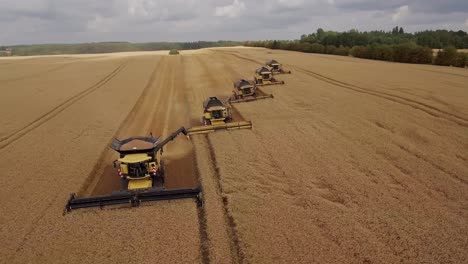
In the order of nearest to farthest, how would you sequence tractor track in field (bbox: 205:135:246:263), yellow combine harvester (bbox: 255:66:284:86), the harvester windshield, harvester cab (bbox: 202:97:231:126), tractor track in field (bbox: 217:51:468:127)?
tractor track in field (bbox: 205:135:246:263) < tractor track in field (bbox: 217:51:468:127) < harvester cab (bbox: 202:97:231:126) < the harvester windshield < yellow combine harvester (bbox: 255:66:284:86)

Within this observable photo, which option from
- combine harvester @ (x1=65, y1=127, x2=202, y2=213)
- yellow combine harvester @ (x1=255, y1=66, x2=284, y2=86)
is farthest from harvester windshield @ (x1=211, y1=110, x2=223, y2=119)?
yellow combine harvester @ (x1=255, y1=66, x2=284, y2=86)

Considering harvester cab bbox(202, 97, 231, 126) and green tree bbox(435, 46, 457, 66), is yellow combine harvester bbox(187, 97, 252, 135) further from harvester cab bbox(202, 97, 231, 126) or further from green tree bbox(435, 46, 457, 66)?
green tree bbox(435, 46, 457, 66)

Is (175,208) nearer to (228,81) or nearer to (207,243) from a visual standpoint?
(207,243)

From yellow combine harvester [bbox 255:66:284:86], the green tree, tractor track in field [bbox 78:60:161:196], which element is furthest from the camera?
the green tree

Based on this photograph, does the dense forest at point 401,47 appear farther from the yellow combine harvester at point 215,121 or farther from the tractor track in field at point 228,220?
the tractor track in field at point 228,220

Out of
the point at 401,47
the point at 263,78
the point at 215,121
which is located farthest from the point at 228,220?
the point at 401,47

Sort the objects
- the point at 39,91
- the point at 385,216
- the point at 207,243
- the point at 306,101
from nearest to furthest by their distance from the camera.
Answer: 1. the point at 207,243
2. the point at 385,216
3. the point at 306,101
4. the point at 39,91

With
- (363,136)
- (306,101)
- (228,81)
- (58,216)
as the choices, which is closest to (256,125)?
(363,136)
